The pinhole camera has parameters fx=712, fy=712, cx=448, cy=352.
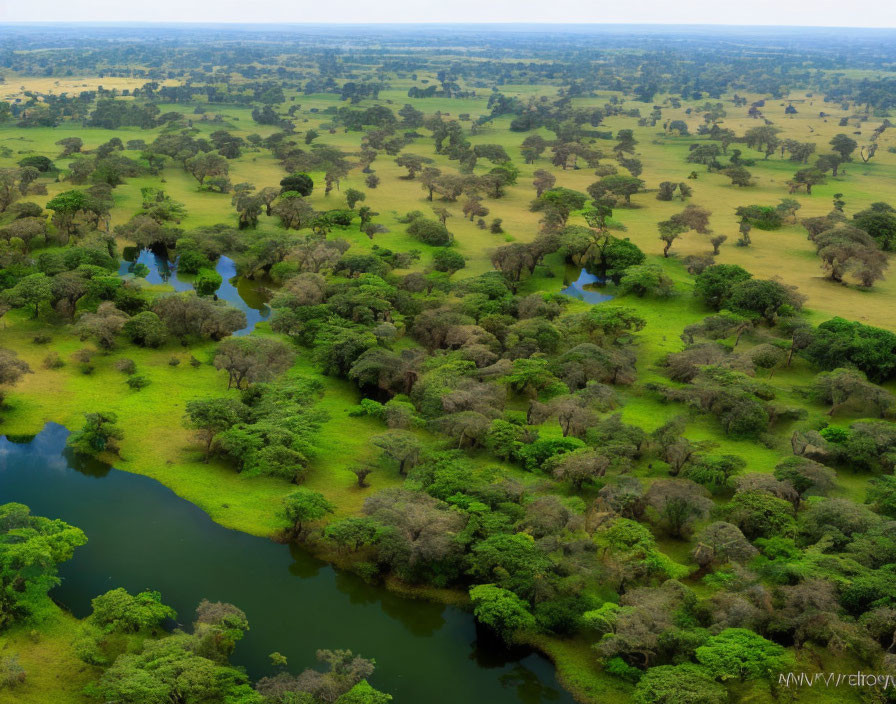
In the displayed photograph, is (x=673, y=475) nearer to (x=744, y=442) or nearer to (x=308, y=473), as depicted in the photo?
(x=744, y=442)

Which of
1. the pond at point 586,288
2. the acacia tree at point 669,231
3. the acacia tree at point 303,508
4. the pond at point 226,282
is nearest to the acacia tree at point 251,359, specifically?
the pond at point 226,282

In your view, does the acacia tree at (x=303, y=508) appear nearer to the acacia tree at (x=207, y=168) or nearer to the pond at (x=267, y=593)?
the pond at (x=267, y=593)

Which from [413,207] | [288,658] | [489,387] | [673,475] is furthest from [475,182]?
[288,658]

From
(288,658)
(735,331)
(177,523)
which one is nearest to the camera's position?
(288,658)

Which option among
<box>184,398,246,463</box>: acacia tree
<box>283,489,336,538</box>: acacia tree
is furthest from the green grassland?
<box>283,489,336,538</box>: acacia tree

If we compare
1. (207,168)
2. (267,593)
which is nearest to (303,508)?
(267,593)

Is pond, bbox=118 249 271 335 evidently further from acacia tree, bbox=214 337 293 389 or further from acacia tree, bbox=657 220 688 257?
acacia tree, bbox=657 220 688 257
